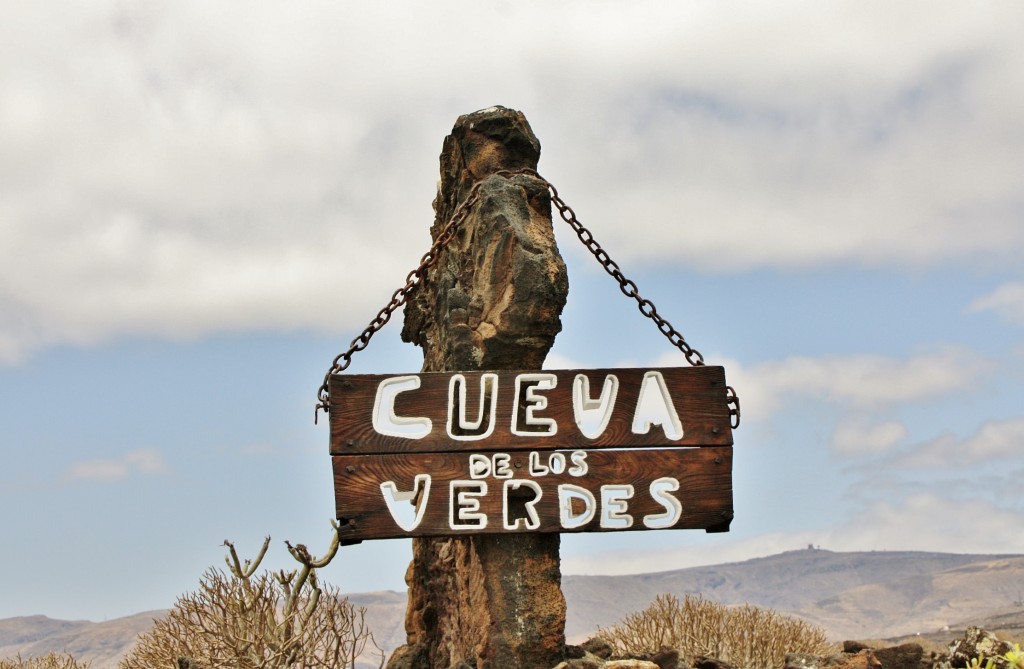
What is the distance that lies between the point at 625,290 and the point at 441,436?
165cm

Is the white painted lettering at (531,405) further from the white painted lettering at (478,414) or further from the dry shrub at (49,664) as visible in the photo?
the dry shrub at (49,664)

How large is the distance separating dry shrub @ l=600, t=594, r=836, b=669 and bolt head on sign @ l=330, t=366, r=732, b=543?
8.21 m

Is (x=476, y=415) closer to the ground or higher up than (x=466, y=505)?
higher up

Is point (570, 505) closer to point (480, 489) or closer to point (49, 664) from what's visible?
point (480, 489)

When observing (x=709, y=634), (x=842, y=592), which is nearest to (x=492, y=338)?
(x=709, y=634)

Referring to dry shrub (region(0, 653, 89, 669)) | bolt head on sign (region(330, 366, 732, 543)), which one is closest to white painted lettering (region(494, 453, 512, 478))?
bolt head on sign (region(330, 366, 732, 543))

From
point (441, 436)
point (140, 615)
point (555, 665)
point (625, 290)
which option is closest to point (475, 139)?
point (625, 290)

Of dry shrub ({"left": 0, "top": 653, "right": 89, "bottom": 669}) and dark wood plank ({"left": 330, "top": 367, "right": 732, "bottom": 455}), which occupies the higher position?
dark wood plank ({"left": 330, "top": 367, "right": 732, "bottom": 455})

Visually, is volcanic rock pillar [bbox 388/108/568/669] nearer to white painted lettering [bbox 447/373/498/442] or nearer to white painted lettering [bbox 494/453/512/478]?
white painted lettering [bbox 447/373/498/442]

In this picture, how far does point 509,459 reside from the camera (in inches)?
290

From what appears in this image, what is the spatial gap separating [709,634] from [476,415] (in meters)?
9.72

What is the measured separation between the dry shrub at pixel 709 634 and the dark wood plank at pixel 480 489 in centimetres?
825

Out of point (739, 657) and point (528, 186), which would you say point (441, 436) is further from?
point (739, 657)

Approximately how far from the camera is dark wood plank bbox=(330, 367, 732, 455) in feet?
24.1
